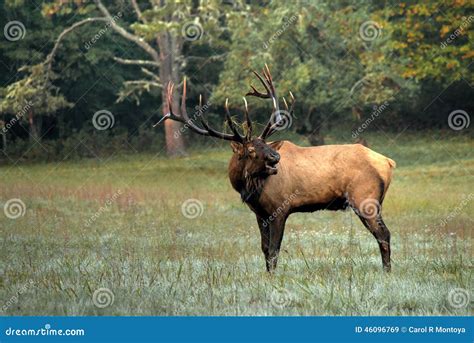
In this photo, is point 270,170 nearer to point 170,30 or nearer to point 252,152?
point 252,152

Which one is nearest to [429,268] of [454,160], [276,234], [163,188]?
[276,234]

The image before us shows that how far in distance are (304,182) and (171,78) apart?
22.9m

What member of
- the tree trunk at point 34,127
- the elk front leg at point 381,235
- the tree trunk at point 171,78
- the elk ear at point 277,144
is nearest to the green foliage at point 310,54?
the tree trunk at point 171,78

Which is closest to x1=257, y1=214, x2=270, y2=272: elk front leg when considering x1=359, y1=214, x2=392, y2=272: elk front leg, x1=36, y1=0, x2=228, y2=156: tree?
x1=359, y1=214, x2=392, y2=272: elk front leg

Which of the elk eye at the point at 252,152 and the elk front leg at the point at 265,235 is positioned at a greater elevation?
the elk eye at the point at 252,152

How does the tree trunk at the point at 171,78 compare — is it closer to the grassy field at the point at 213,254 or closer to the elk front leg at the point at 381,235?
the grassy field at the point at 213,254

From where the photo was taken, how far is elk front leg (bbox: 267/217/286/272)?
930cm

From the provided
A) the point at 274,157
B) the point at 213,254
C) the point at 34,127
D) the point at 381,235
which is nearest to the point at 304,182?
the point at 274,157

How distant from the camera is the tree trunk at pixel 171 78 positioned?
32.1 meters

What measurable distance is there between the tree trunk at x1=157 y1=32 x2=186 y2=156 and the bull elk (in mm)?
21928

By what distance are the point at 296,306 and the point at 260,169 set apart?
2163mm

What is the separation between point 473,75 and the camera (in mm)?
24594

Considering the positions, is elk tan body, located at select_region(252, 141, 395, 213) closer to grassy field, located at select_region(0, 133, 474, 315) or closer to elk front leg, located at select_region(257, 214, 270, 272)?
elk front leg, located at select_region(257, 214, 270, 272)

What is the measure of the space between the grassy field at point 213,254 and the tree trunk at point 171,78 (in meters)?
7.78
